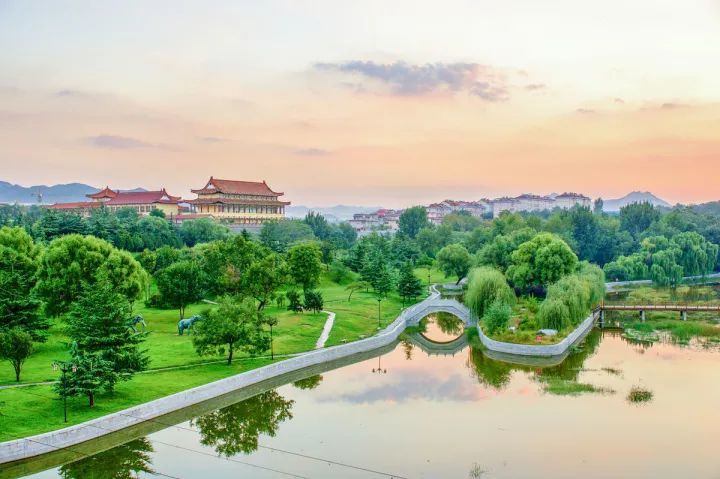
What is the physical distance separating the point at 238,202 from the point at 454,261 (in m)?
35.2

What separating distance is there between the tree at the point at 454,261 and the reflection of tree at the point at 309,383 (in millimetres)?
28646

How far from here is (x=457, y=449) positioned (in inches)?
752

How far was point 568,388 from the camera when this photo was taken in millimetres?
25594

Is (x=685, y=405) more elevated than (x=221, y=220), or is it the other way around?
(x=221, y=220)

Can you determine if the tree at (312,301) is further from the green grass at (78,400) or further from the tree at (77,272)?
the green grass at (78,400)

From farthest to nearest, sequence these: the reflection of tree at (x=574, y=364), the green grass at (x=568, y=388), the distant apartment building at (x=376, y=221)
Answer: the distant apartment building at (x=376, y=221) < the reflection of tree at (x=574, y=364) < the green grass at (x=568, y=388)

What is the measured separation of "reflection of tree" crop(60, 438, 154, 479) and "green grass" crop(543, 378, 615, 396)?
1609 cm

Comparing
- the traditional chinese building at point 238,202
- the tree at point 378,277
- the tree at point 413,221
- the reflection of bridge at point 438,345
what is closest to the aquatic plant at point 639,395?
the reflection of bridge at point 438,345

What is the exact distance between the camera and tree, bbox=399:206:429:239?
88000mm

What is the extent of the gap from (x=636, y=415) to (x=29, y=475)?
20.2 metres

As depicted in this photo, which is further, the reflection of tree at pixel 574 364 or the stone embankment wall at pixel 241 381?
the reflection of tree at pixel 574 364

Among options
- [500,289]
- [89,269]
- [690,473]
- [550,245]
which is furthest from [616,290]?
[89,269]

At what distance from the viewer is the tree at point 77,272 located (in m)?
30.1

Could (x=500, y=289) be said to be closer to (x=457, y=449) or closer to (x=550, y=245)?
(x=550, y=245)
